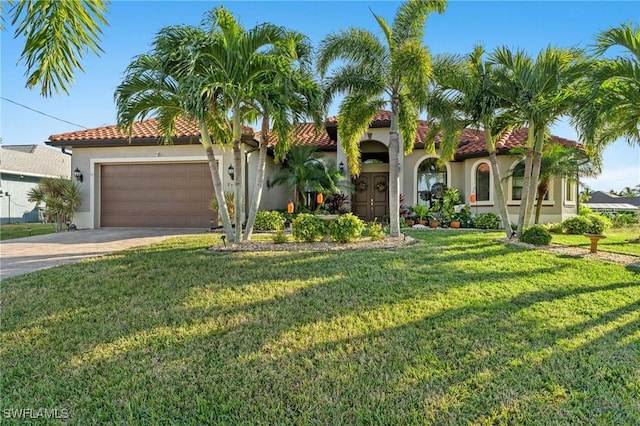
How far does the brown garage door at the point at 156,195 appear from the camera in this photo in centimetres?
1594

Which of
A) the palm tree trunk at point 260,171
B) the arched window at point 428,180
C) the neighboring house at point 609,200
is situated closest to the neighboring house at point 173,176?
the arched window at point 428,180

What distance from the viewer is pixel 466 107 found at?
11055 millimetres

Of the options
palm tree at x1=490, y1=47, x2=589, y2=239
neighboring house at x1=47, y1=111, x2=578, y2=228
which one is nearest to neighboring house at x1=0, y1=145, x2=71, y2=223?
neighboring house at x1=47, y1=111, x2=578, y2=228

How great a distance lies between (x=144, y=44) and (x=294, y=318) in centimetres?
829

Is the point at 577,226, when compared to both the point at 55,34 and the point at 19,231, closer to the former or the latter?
the point at 55,34

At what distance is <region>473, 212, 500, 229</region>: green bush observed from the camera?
1583cm

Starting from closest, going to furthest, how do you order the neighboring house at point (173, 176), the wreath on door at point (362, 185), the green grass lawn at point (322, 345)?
the green grass lawn at point (322, 345), the neighboring house at point (173, 176), the wreath on door at point (362, 185)

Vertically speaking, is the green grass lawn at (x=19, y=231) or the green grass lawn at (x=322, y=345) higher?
the green grass lawn at (x=19, y=231)

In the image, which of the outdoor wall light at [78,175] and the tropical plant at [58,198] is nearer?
the tropical plant at [58,198]

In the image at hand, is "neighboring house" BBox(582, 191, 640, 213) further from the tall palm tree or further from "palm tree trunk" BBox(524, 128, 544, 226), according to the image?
the tall palm tree

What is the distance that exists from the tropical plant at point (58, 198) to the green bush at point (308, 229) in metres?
11.2

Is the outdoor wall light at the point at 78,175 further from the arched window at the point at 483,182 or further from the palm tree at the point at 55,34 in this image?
the arched window at the point at 483,182

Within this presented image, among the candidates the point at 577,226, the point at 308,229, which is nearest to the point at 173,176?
the point at 308,229

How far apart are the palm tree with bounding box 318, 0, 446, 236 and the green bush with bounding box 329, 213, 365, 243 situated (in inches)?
65.0
